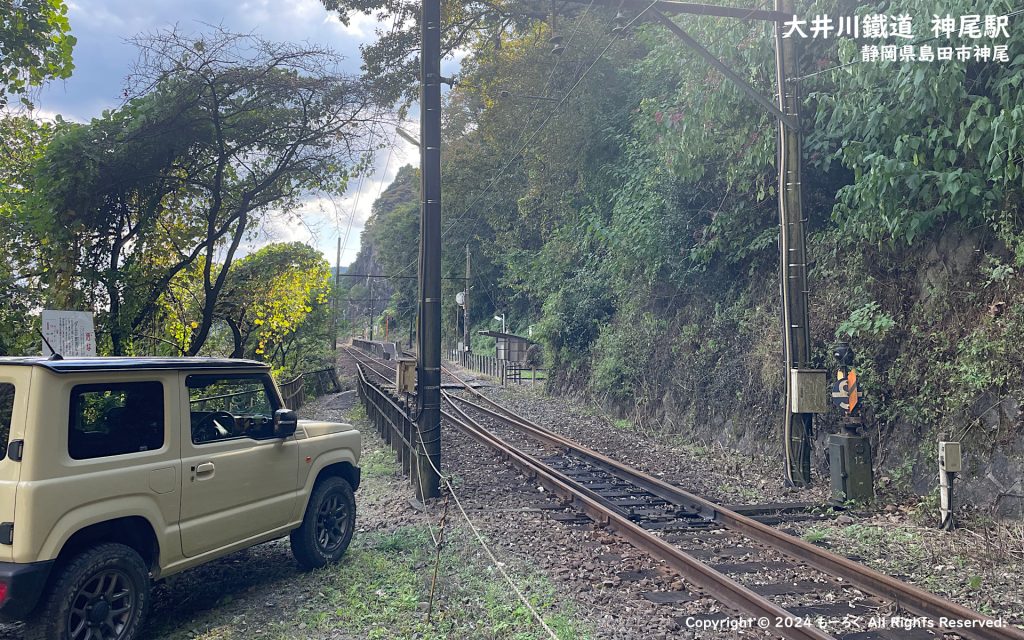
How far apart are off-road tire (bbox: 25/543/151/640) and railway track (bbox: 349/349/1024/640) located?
4.13 meters

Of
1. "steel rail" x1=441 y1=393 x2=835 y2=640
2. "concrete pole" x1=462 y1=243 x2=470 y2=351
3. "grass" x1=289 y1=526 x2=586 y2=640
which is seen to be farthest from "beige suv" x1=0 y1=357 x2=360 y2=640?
"concrete pole" x1=462 y1=243 x2=470 y2=351

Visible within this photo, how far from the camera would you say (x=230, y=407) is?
641cm

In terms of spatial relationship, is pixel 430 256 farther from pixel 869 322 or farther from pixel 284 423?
pixel 869 322

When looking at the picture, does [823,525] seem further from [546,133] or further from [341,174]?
[546,133]

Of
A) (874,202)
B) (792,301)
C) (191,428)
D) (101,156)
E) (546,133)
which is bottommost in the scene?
(191,428)

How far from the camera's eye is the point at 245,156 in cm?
1111

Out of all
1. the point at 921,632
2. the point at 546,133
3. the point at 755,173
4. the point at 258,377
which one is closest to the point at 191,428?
the point at 258,377

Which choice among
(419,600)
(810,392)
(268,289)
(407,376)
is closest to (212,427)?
(419,600)

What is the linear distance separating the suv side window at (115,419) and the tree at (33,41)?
4.19 m

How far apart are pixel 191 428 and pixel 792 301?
8.11m

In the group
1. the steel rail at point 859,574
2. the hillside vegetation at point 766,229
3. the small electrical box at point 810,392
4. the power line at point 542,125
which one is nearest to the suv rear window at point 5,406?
the steel rail at point 859,574

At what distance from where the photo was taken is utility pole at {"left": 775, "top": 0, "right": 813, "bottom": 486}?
32.3ft

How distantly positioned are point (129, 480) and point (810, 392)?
→ 335 inches

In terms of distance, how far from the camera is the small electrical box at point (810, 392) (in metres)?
9.63
